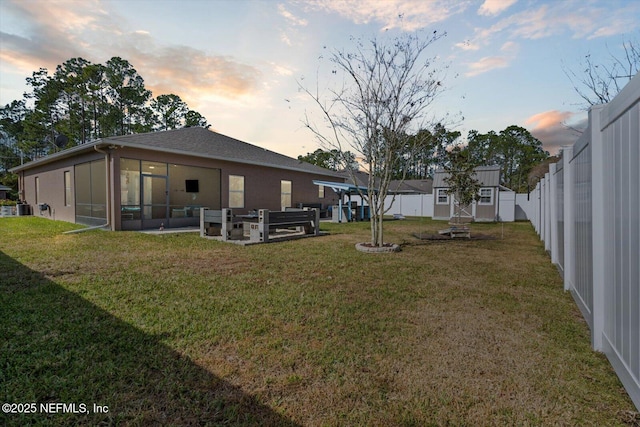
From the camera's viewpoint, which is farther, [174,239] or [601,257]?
[174,239]

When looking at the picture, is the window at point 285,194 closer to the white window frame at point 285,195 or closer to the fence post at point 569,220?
the white window frame at point 285,195

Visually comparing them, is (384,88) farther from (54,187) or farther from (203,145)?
(54,187)

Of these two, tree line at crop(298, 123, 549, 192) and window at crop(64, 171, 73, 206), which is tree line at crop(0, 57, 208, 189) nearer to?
window at crop(64, 171, 73, 206)

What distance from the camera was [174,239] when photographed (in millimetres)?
9352

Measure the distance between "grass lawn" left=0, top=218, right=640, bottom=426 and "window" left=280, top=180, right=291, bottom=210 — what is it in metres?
12.2

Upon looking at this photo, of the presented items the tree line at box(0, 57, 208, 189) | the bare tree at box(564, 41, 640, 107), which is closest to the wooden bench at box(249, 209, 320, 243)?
the bare tree at box(564, 41, 640, 107)

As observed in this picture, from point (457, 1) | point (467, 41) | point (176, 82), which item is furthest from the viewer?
point (176, 82)

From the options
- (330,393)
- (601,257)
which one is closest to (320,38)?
(601,257)

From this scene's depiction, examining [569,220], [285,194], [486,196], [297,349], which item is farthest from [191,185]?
[486,196]

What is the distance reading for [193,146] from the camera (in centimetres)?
1350

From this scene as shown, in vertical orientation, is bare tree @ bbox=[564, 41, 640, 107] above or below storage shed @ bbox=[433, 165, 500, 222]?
above

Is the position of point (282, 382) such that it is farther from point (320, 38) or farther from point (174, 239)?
point (320, 38)

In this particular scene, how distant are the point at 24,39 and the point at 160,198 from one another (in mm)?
8033

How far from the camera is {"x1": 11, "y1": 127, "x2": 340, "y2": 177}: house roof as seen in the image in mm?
11188
